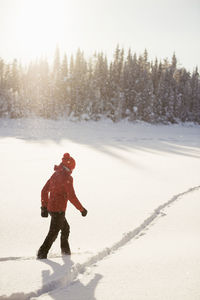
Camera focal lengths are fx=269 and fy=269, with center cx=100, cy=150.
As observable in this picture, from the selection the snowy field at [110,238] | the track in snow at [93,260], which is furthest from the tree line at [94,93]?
the track in snow at [93,260]

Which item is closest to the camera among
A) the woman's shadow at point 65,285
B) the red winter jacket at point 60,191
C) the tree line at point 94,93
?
the woman's shadow at point 65,285

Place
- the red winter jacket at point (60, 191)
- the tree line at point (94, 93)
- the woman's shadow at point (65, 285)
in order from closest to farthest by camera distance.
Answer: the woman's shadow at point (65, 285)
the red winter jacket at point (60, 191)
the tree line at point (94, 93)

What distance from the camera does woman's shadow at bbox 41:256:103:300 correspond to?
9.82 feet

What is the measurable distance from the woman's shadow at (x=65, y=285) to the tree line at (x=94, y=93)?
4155 centimetres

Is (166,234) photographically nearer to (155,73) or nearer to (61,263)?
(61,263)

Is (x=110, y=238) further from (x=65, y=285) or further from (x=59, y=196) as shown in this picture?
(x=65, y=285)

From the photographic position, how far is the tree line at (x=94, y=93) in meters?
46.7

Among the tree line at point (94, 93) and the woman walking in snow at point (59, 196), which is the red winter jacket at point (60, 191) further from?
the tree line at point (94, 93)

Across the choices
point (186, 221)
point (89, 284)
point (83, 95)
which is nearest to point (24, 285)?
point (89, 284)

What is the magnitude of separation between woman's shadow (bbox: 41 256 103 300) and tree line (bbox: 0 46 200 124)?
4155 cm

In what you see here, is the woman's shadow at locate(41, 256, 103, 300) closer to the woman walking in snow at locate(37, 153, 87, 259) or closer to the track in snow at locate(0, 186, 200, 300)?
the track in snow at locate(0, 186, 200, 300)

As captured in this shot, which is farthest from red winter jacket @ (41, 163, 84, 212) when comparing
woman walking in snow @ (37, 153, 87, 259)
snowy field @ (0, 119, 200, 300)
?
snowy field @ (0, 119, 200, 300)

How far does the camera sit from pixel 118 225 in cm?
589

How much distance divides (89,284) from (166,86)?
57.6 metres
